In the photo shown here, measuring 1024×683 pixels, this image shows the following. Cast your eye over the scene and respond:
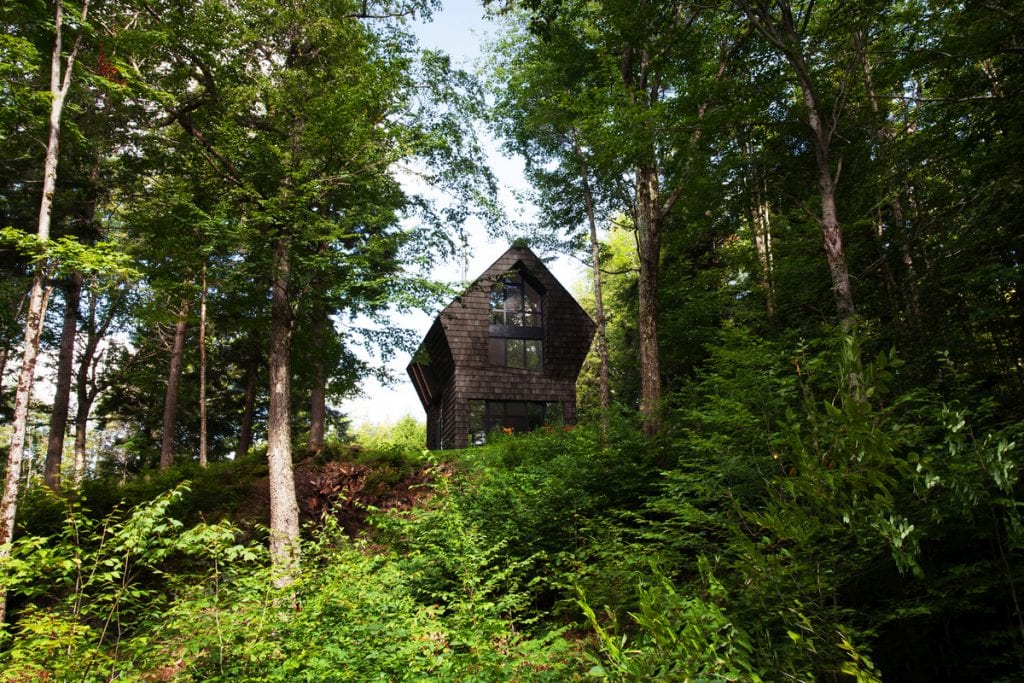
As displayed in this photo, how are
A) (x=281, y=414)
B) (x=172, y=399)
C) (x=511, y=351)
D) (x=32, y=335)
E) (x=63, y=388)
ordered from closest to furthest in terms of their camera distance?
(x=32, y=335) → (x=281, y=414) → (x=63, y=388) → (x=172, y=399) → (x=511, y=351)

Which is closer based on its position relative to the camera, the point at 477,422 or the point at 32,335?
the point at 32,335

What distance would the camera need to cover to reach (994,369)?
13070 millimetres

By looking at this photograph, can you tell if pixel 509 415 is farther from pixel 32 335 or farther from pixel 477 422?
pixel 32 335

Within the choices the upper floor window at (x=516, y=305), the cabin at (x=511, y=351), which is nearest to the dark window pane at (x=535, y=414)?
the cabin at (x=511, y=351)

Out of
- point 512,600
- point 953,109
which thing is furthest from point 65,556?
point 953,109

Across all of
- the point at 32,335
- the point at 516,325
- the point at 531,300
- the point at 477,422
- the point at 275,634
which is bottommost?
the point at 275,634

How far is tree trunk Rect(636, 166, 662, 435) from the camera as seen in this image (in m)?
14.3

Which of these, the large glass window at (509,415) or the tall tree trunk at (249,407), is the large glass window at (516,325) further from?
the tall tree trunk at (249,407)

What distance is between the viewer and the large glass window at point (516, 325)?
2334 cm

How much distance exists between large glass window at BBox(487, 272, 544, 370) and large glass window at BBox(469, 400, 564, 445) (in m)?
1.46

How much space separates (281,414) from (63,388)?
10077 millimetres

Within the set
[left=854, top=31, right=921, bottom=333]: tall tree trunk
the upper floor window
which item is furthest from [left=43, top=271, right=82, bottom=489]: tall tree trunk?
[left=854, top=31, right=921, bottom=333]: tall tree trunk

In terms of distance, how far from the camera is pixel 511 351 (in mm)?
23422

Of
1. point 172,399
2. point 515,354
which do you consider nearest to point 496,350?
point 515,354
